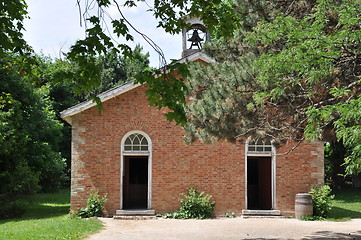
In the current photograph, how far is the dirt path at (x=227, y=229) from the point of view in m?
12.1

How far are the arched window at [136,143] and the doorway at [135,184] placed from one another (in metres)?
1.85

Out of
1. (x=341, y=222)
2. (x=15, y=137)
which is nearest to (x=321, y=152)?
(x=341, y=222)

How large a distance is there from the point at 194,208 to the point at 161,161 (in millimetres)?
2086

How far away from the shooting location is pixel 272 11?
11086 mm

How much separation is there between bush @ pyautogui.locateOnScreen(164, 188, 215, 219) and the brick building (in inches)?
10.2

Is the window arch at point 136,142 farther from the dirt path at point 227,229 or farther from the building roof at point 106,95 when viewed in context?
the dirt path at point 227,229

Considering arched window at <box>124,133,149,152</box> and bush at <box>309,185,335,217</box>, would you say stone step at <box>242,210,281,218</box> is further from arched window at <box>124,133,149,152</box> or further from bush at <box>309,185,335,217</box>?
arched window at <box>124,133,149,152</box>

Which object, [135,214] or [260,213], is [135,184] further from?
[260,213]

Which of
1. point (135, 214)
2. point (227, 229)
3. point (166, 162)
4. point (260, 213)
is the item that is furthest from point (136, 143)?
point (260, 213)

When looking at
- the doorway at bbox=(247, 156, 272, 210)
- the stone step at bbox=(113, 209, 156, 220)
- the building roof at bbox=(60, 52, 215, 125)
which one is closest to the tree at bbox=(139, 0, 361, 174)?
the building roof at bbox=(60, 52, 215, 125)

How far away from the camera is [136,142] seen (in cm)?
1617

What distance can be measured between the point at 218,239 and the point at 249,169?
9056 millimetres

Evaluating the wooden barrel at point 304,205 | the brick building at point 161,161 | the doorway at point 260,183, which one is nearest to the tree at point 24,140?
the brick building at point 161,161

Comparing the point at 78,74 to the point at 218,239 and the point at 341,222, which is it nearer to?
the point at 218,239
